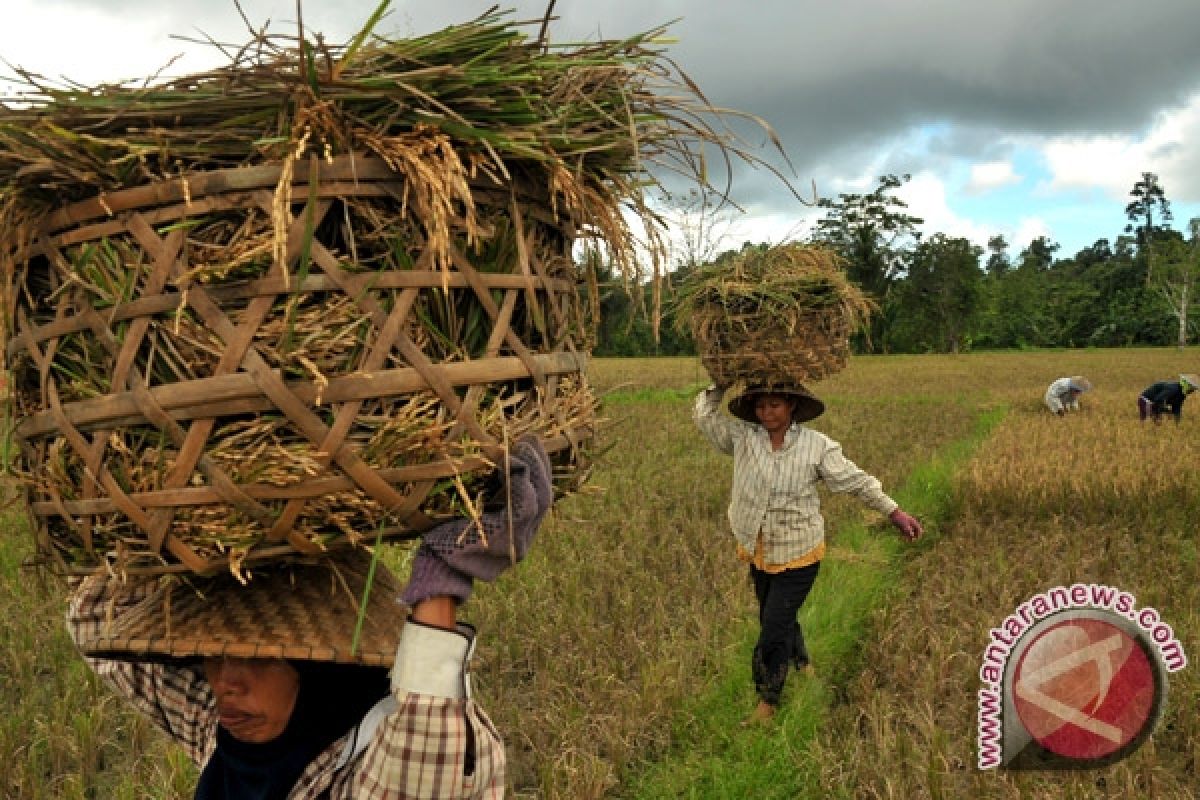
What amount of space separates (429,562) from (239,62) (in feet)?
2.47

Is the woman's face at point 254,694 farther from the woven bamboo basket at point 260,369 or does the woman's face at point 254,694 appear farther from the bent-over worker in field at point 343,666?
the woven bamboo basket at point 260,369

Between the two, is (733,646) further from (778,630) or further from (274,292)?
(274,292)

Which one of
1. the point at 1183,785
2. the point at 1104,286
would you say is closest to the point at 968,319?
the point at 1104,286

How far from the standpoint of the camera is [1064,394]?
1592 centimetres

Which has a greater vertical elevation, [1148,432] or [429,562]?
[429,562]

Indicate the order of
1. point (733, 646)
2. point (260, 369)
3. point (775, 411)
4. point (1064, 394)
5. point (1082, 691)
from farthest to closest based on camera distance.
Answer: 1. point (1064, 394)
2. point (733, 646)
3. point (775, 411)
4. point (1082, 691)
5. point (260, 369)

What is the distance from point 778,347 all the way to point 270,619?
3.00m

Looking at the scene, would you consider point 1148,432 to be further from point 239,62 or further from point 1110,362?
point 1110,362

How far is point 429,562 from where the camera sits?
134 cm

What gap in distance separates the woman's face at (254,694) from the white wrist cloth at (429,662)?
40 cm

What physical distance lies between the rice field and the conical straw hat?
1.69 ft

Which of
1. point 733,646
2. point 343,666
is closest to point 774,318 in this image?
point 733,646

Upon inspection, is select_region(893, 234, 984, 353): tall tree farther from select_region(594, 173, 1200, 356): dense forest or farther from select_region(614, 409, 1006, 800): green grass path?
select_region(614, 409, 1006, 800): green grass path

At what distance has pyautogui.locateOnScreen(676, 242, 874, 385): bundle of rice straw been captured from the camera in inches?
160
